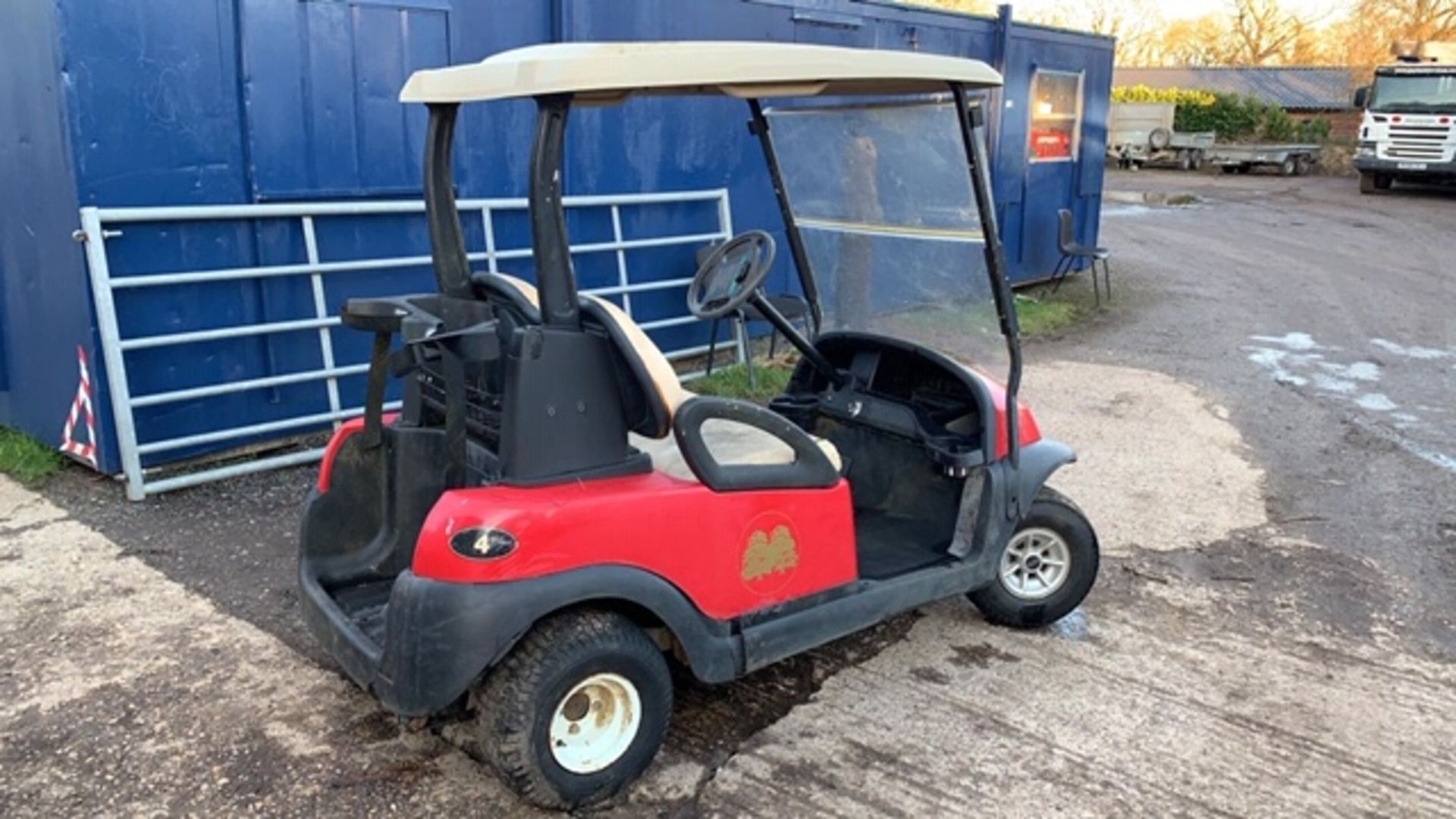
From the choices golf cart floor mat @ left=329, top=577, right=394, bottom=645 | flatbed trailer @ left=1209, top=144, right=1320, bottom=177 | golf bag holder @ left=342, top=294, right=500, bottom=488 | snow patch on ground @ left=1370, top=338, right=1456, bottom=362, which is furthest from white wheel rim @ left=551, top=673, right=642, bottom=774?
flatbed trailer @ left=1209, top=144, right=1320, bottom=177

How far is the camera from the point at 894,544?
3.79 meters

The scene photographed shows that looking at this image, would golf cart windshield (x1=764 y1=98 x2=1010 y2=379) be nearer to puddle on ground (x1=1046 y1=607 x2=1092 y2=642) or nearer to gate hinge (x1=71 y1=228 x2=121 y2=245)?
puddle on ground (x1=1046 y1=607 x2=1092 y2=642)

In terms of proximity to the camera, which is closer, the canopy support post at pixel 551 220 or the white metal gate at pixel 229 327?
the canopy support post at pixel 551 220

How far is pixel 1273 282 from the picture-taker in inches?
481

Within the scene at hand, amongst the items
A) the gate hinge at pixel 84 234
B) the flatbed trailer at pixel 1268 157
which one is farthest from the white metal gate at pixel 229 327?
the flatbed trailer at pixel 1268 157

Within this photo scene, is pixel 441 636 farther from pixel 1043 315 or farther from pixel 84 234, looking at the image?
pixel 1043 315

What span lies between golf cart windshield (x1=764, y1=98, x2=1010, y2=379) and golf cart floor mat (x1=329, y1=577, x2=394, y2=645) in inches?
72.9

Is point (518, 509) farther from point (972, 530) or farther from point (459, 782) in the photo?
point (972, 530)

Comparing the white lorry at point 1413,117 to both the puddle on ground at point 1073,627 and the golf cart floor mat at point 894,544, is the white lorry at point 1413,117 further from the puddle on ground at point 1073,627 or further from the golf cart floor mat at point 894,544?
the golf cart floor mat at point 894,544

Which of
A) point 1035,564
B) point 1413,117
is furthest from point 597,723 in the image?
point 1413,117

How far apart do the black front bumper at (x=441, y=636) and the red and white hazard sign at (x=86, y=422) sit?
10.3 ft

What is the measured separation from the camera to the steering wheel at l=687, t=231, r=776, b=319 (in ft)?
10.9

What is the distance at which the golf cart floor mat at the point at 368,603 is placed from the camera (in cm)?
313

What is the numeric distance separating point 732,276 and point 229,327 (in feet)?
9.81
